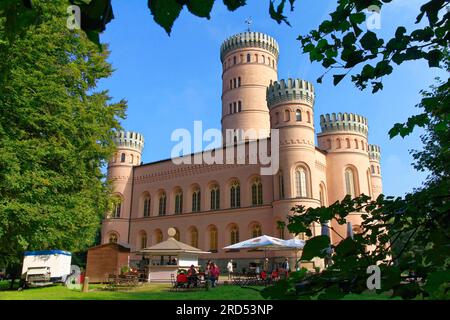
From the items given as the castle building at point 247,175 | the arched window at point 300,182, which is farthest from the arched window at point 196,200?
the arched window at point 300,182

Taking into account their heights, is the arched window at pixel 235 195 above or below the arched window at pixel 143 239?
above

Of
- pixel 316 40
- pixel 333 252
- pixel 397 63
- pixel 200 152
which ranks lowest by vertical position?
pixel 333 252

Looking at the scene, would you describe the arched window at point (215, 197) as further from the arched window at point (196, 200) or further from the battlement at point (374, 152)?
the battlement at point (374, 152)

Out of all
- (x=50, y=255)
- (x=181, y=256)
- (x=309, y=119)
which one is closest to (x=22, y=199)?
(x=50, y=255)

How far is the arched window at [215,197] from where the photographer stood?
114 feet

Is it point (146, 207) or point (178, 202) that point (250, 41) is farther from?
point (146, 207)

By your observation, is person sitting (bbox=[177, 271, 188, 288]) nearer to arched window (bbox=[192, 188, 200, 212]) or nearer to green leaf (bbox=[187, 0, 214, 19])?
green leaf (bbox=[187, 0, 214, 19])

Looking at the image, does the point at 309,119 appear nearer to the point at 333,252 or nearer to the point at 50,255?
the point at 50,255

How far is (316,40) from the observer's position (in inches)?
109

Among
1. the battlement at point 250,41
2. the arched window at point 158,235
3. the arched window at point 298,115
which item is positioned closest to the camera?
the arched window at point 298,115

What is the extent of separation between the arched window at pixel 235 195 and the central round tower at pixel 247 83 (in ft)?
24.8

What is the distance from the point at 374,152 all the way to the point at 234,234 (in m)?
23.2

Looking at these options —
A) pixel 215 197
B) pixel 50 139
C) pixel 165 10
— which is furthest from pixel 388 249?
pixel 215 197

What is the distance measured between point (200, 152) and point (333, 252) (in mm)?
35114
